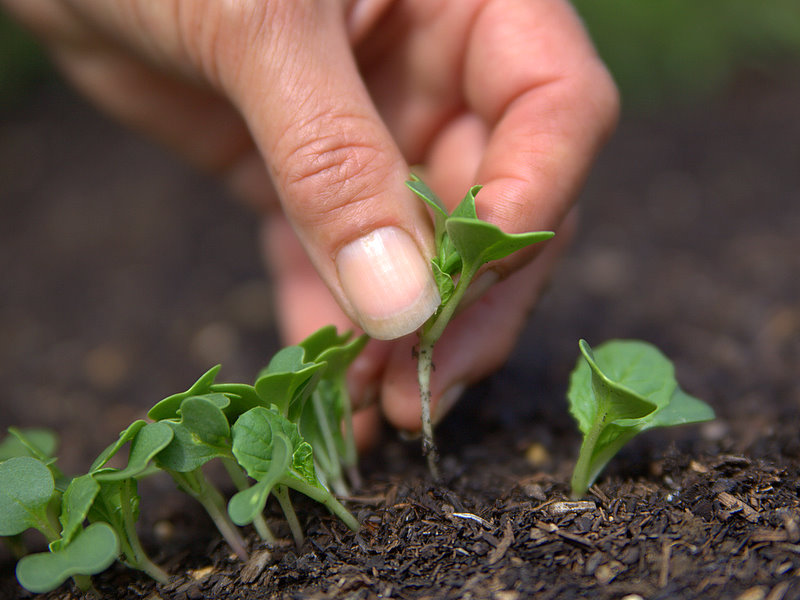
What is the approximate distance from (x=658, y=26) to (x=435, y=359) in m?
3.42

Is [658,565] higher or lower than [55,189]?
lower

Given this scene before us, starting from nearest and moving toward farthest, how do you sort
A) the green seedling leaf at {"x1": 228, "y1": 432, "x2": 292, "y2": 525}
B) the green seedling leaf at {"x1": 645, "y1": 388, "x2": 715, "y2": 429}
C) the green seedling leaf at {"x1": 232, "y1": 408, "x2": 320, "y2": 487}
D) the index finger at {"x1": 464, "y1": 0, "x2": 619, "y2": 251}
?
the green seedling leaf at {"x1": 228, "y1": 432, "x2": 292, "y2": 525}, the green seedling leaf at {"x1": 232, "y1": 408, "x2": 320, "y2": 487}, the green seedling leaf at {"x1": 645, "y1": 388, "x2": 715, "y2": 429}, the index finger at {"x1": 464, "y1": 0, "x2": 619, "y2": 251}

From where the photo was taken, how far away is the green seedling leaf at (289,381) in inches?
51.3

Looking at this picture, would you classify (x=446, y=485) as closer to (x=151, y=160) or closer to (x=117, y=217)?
(x=117, y=217)

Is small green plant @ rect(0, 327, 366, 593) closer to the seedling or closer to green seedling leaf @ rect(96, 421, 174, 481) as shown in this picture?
green seedling leaf @ rect(96, 421, 174, 481)

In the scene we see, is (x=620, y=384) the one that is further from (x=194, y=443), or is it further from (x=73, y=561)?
(x=73, y=561)

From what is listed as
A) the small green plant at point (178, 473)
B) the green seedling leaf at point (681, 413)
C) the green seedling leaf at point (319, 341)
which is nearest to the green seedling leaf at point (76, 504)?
the small green plant at point (178, 473)

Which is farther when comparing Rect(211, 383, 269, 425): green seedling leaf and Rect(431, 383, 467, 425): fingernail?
Rect(431, 383, 467, 425): fingernail

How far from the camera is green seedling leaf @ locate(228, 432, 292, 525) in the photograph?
3.75 feet

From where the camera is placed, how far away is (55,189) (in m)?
4.25

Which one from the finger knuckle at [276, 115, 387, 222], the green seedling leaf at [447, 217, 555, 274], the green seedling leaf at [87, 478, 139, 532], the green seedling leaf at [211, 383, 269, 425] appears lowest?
the green seedling leaf at [87, 478, 139, 532]

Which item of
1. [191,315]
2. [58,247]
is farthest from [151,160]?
[191,315]

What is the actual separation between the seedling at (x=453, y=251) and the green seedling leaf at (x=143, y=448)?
0.61m

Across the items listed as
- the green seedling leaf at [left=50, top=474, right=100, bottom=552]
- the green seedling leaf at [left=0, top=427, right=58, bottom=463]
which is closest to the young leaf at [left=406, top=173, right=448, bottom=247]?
the green seedling leaf at [left=50, top=474, right=100, bottom=552]
